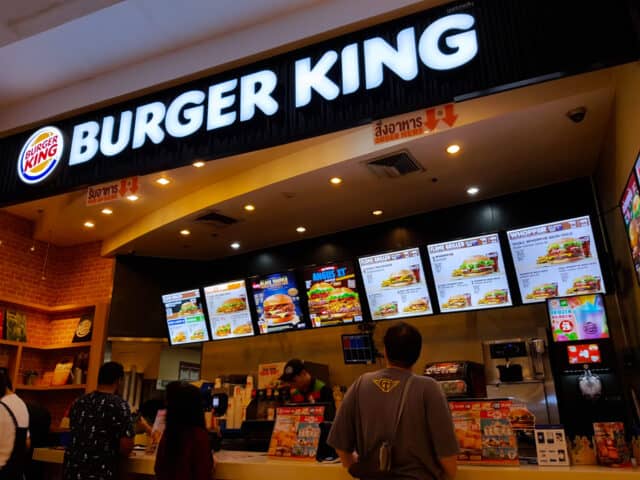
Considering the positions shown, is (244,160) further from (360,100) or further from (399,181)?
(360,100)

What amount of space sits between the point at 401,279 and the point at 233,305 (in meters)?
2.08

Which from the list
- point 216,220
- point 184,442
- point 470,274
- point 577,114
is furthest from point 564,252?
point 216,220

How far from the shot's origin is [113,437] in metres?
3.03

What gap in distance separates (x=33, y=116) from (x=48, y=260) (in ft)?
15.1

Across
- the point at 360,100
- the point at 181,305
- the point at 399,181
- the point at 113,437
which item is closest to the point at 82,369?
the point at 181,305

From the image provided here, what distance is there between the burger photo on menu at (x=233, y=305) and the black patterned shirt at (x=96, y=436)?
2.78 meters

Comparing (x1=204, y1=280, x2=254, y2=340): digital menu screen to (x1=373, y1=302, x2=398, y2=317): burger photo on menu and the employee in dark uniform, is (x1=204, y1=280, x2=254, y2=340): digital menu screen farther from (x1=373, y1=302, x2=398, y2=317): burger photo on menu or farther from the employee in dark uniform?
(x1=373, y1=302, x2=398, y2=317): burger photo on menu

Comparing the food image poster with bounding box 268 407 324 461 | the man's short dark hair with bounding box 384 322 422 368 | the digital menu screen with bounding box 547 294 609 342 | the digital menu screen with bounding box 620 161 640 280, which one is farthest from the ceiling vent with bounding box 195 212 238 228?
the man's short dark hair with bounding box 384 322 422 368

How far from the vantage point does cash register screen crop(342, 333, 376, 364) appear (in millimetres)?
5336

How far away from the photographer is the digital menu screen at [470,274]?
14.6 feet

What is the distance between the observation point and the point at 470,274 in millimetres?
4578

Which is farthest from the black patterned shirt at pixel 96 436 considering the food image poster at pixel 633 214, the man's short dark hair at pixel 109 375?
the food image poster at pixel 633 214

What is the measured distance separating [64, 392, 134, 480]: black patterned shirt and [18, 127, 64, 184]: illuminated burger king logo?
4.51 ft

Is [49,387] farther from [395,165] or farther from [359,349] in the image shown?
[395,165]
